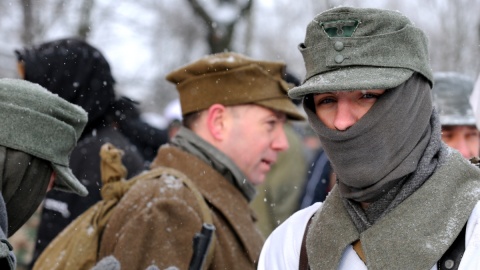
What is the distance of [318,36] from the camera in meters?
2.70

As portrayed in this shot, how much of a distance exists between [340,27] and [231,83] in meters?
1.70

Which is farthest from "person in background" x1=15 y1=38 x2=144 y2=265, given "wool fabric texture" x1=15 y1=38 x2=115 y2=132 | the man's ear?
the man's ear

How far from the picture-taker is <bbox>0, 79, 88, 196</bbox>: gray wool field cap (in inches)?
120

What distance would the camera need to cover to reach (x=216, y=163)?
4254 mm

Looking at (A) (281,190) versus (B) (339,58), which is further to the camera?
(A) (281,190)

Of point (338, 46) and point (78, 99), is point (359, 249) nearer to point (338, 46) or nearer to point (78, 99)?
point (338, 46)

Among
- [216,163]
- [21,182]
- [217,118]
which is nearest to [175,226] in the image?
[216,163]

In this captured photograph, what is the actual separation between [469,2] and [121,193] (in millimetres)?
27646

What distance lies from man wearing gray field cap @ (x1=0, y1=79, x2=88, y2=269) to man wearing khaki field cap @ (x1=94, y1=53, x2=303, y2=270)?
Result: 0.59 meters

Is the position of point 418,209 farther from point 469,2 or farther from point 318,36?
point 469,2

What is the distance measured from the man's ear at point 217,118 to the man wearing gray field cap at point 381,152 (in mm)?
1648

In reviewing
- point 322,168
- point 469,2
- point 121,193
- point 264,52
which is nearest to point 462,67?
point 469,2

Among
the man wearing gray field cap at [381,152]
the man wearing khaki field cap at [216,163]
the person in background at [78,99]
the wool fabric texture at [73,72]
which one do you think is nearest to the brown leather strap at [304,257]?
the man wearing gray field cap at [381,152]

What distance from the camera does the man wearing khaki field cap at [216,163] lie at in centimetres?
377
